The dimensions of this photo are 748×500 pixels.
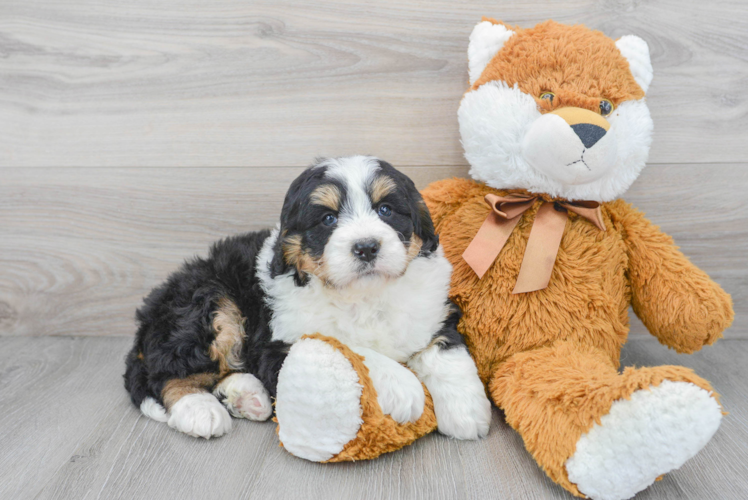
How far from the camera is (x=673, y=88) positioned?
6.65 feet

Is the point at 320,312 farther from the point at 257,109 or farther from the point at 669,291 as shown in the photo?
the point at 669,291

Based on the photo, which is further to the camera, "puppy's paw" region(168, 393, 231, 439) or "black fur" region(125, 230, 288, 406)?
"black fur" region(125, 230, 288, 406)

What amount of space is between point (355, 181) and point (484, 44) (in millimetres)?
693

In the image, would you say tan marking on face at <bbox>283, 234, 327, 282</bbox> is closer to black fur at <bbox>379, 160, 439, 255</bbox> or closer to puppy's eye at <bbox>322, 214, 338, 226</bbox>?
puppy's eye at <bbox>322, 214, 338, 226</bbox>

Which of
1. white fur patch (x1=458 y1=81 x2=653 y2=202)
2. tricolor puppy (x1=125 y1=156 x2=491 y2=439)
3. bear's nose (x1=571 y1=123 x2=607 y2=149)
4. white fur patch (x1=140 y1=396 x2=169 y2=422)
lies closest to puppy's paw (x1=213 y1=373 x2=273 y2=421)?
tricolor puppy (x1=125 y1=156 x2=491 y2=439)

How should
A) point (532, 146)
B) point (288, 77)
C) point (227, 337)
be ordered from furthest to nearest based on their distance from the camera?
point (288, 77) < point (227, 337) < point (532, 146)

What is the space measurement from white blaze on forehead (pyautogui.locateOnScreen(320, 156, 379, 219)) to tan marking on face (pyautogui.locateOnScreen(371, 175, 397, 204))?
0.05 feet

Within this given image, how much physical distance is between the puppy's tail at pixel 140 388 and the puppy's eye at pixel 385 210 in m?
0.96

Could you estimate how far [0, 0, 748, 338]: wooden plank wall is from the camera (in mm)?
2029

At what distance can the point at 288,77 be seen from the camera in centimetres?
211

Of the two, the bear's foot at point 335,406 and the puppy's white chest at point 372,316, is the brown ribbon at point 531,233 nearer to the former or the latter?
the puppy's white chest at point 372,316

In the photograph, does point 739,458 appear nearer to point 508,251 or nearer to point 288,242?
point 508,251

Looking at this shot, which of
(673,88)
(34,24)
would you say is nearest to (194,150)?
(34,24)

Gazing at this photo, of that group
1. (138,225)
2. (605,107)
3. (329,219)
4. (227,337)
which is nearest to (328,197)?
(329,219)
